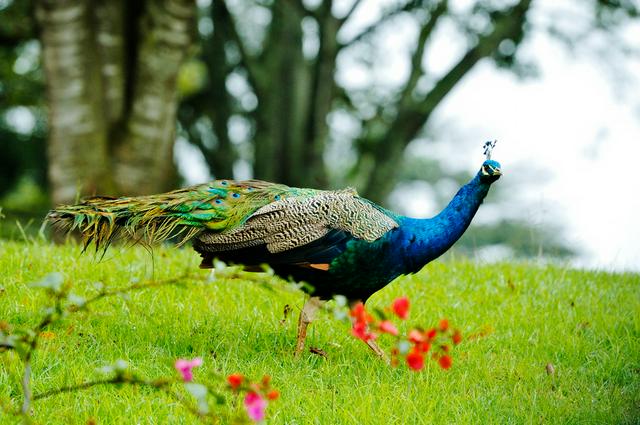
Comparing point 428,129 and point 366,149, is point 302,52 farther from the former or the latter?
point 428,129

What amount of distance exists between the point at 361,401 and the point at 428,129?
1266cm

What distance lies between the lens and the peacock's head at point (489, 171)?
182 inches

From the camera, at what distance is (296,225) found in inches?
177

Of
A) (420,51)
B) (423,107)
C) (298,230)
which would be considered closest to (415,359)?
(298,230)

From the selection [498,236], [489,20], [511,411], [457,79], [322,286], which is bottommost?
[498,236]

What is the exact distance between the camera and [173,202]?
4.58 m

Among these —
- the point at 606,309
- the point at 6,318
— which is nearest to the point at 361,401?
the point at 6,318

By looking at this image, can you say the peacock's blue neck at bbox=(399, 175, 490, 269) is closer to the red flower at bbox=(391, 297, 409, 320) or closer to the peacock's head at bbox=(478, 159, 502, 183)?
the peacock's head at bbox=(478, 159, 502, 183)

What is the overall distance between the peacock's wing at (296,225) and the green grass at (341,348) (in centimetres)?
44

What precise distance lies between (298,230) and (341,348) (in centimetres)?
88

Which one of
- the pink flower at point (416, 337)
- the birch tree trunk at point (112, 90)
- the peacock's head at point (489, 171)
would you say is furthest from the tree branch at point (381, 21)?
the pink flower at point (416, 337)

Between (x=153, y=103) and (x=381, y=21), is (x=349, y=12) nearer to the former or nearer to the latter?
(x=381, y=21)

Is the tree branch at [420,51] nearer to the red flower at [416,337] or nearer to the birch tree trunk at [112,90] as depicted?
the birch tree trunk at [112,90]

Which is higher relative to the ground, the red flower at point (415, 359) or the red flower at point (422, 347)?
the red flower at point (422, 347)
